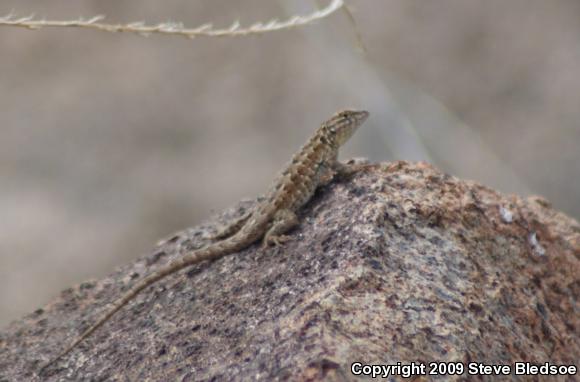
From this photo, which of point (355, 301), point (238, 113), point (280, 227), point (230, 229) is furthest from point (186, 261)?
point (238, 113)

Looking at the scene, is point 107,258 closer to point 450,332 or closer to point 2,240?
point 2,240

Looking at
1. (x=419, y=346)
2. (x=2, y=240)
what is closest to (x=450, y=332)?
(x=419, y=346)

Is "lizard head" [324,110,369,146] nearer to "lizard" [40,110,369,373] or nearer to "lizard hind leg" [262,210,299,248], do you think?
"lizard" [40,110,369,373]

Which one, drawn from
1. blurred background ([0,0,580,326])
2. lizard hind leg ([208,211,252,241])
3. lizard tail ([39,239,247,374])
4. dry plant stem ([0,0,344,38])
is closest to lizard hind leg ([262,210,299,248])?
lizard tail ([39,239,247,374])

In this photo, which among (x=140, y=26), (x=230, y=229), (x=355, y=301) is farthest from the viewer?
(x=230, y=229)

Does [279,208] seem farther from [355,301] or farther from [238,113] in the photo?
[238,113]

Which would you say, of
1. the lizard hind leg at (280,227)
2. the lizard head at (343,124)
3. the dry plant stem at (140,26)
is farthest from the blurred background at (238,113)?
the dry plant stem at (140,26)

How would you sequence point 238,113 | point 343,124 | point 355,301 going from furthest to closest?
point 238,113
point 343,124
point 355,301
